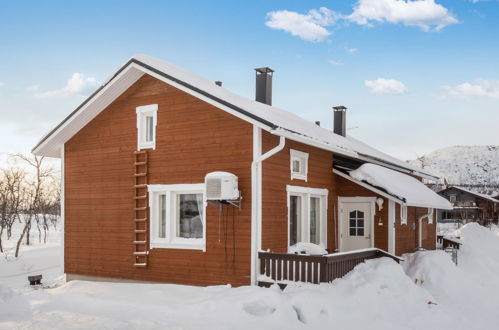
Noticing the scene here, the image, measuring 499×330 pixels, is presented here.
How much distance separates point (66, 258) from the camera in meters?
14.6

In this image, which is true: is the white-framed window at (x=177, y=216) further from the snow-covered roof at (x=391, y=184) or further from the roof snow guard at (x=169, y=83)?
the snow-covered roof at (x=391, y=184)

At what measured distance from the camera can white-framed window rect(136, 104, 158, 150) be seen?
13148 millimetres

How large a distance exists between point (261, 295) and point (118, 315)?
270cm

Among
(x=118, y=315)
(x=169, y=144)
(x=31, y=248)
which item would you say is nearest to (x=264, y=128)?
(x=169, y=144)

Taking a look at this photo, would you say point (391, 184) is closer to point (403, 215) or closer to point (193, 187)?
point (403, 215)

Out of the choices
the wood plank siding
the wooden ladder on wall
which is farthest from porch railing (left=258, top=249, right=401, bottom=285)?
the wooden ladder on wall

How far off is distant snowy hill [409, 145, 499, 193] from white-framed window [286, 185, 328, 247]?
146m

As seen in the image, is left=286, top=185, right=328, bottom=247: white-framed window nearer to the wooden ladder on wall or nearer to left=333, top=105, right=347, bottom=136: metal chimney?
the wooden ladder on wall

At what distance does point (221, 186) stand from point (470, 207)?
46.8 meters

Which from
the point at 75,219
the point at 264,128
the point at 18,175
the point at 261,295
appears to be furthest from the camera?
the point at 18,175

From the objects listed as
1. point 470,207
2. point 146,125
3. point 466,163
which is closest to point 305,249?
point 146,125

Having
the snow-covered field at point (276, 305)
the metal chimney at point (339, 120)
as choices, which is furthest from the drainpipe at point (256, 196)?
the metal chimney at point (339, 120)

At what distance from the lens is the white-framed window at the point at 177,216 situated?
12.3 meters

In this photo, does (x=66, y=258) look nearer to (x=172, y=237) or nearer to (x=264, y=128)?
(x=172, y=237)
